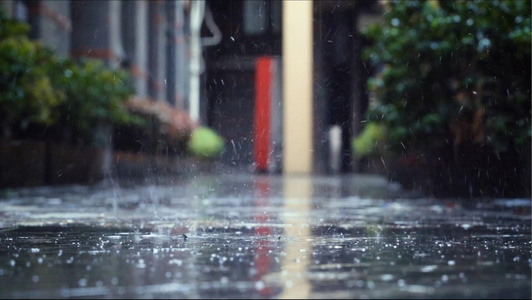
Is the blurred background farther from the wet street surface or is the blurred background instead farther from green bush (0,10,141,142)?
the wet street surface

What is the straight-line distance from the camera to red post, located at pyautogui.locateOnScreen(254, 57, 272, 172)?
42.6 metres

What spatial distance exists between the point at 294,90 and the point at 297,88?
0.45 ft

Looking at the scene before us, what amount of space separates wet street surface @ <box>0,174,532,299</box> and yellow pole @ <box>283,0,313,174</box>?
2951 centimetres

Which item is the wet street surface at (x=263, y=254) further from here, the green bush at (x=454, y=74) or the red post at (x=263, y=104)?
the red post at (x=263, y=104)

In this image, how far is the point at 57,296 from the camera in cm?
354

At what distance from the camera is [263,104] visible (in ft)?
141

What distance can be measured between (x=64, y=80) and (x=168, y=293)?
14.9 m

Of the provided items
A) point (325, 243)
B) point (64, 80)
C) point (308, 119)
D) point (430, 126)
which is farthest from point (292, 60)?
point (325, 243)

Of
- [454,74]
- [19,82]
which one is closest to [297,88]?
[454,74]

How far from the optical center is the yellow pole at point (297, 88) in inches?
1527

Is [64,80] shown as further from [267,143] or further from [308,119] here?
[267,143]

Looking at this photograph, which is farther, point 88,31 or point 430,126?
point 88,31

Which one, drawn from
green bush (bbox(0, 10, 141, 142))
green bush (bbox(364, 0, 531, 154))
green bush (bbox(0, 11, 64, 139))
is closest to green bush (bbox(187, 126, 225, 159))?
green bush (bbox(0, 10, 141, 142))

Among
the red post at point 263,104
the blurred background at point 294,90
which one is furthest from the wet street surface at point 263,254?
the red post at point 263,104
